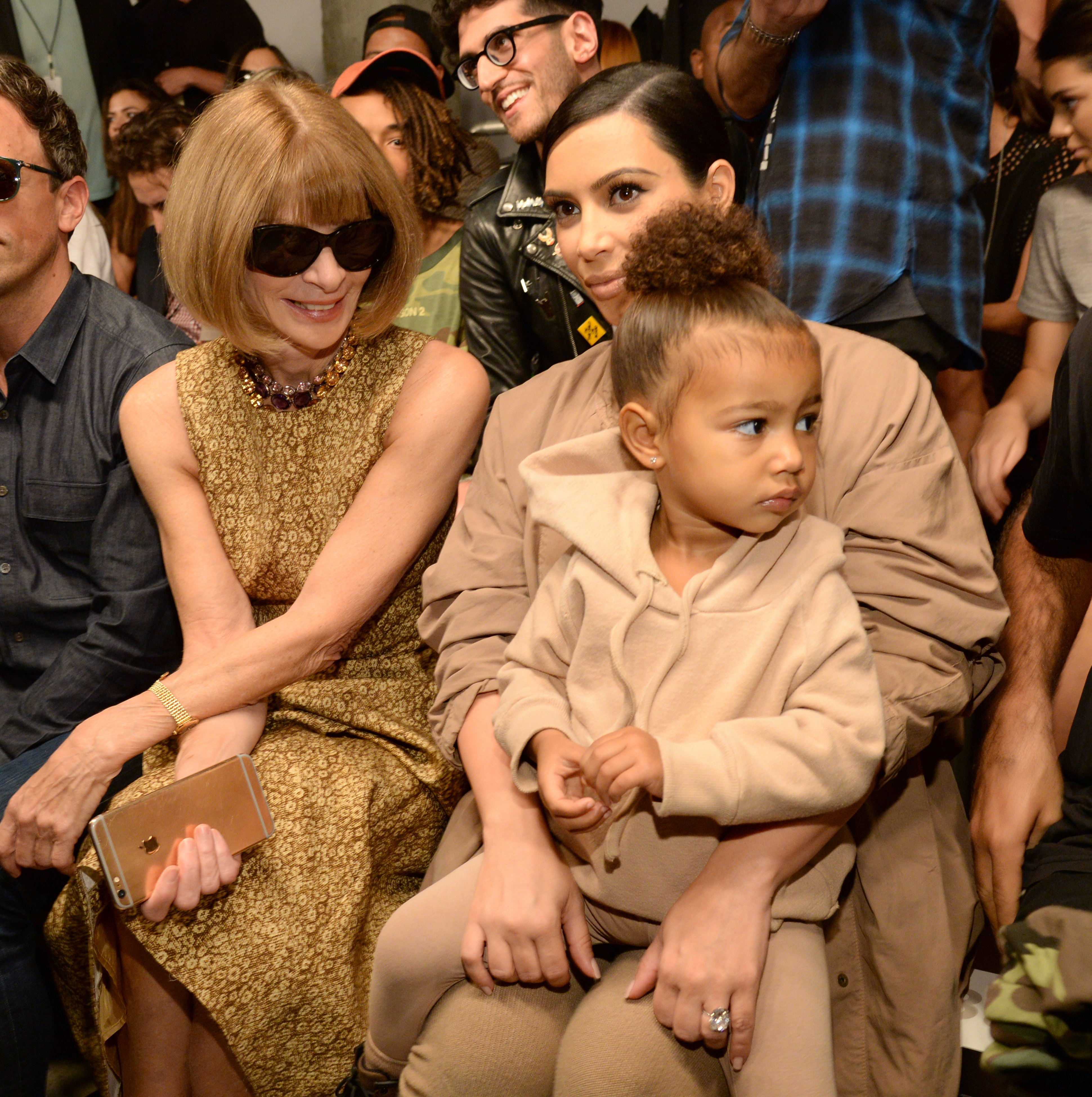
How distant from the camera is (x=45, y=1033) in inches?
77.6

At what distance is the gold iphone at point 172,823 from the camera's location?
1534mm

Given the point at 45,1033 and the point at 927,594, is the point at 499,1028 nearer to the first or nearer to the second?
the point at 927,594

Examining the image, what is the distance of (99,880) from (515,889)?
0.73 meters

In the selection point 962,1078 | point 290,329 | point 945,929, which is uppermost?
point 290,329

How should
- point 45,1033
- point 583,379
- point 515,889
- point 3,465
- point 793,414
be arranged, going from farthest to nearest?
point 3,465 → point 45,1033 → point 583,379 → point 515,889 → point 793,414

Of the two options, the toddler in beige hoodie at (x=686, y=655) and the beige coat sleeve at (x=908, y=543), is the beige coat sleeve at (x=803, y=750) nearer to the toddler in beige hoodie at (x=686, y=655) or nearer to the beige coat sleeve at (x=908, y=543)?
the toddler in beige hoodie at (x=686, y=655)

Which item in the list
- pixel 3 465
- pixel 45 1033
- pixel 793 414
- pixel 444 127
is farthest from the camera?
pixel 444 127

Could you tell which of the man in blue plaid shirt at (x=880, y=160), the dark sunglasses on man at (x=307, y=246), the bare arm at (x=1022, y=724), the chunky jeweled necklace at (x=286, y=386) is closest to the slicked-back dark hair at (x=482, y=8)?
the man in blue plaid shirt at (x=880, y=160)

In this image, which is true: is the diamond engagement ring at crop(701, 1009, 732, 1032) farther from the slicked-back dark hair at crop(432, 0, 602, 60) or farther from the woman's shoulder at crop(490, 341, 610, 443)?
the slicked-back dark hair at crop(432, 0, 602, 60)

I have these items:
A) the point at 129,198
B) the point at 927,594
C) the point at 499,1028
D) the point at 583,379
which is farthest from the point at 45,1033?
the point at 129,198

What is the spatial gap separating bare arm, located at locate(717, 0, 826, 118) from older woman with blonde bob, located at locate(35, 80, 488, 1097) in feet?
2.52

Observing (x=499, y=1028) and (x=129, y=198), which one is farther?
(x=129, y=198)

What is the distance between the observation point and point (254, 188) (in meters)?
1.88

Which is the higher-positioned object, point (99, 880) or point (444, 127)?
point (444, 127)
